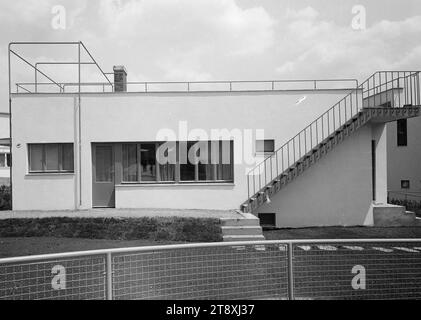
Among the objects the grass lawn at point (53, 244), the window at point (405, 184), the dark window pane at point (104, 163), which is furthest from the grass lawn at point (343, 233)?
the window at point (405, 184)

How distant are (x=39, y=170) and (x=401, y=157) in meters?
20.3

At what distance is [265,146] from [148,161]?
4.42m

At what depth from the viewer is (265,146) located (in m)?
16.8

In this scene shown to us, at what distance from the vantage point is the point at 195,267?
17.4 ft

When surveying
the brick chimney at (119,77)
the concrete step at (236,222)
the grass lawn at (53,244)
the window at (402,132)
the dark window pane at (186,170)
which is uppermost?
the brick chimney at (119,77)

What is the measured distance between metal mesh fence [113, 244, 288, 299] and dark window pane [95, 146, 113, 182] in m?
11.9

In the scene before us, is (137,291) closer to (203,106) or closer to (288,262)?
(288,262)

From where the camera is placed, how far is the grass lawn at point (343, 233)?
1394 centimetres

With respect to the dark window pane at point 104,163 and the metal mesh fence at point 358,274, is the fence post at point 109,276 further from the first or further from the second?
the dark window pane at point 104,163

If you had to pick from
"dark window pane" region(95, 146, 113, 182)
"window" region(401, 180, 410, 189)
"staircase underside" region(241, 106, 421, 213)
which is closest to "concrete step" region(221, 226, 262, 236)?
"staircase underside" region(241, 106, 421, 213)

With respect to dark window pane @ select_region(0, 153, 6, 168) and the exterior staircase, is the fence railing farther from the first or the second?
dark window pane @ select_region(0, 153, 6, 168)

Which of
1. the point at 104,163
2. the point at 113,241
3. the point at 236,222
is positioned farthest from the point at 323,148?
the point at 104,163

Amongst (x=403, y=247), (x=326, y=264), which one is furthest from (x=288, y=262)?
(x=403, y=247)

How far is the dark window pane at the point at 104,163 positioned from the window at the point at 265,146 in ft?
18.2
